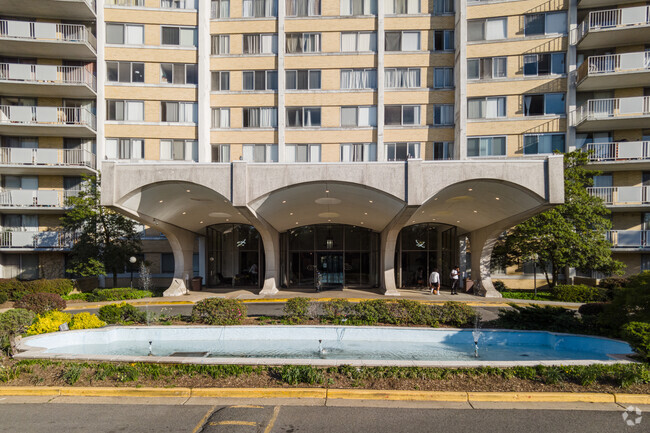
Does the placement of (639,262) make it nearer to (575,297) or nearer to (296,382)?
(575,297)

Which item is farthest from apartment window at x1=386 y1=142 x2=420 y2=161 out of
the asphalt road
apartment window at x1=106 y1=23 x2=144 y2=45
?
the asphalt road

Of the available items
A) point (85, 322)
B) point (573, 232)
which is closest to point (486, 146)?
point (573, 232)

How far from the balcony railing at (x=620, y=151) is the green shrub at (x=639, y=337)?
69.6ft

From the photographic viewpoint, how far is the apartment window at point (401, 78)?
30312mm

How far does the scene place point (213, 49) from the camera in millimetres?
31172

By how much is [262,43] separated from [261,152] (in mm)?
9241

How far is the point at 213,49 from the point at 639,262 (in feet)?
123

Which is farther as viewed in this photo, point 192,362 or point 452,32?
point 452,32

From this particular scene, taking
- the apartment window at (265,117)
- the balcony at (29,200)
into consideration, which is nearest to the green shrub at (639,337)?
the apartment window at (265,117)

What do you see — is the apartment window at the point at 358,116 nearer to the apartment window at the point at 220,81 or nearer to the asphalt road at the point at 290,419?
the apartment window at the point at 220,81

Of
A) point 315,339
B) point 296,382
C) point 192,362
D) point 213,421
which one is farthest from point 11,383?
point 315,339

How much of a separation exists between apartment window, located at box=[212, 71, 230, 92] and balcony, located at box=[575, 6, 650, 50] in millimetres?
27815

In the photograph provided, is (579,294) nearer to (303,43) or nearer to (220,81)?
(303,43)

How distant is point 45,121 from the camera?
93.1ft
